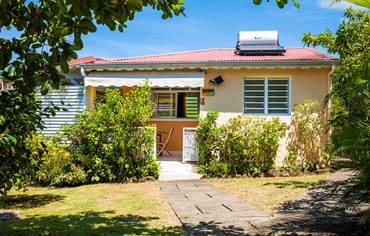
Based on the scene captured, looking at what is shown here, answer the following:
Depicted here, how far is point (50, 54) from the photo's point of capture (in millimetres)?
4879

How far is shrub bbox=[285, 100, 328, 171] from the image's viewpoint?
57.9 ft

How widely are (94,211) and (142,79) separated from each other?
8.90 m

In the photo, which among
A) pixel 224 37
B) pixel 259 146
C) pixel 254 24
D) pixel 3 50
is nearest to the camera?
pixel 3 50

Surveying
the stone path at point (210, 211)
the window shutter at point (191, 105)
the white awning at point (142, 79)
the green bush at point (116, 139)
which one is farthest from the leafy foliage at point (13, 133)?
the window shutter at point (191, 105)

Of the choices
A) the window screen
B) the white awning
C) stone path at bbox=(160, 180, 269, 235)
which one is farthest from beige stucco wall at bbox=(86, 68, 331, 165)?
the window screen

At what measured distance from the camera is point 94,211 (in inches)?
445

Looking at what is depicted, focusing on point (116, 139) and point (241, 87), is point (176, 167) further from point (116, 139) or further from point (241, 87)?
point (241, 87)

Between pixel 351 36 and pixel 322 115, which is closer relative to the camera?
pixel 351 36

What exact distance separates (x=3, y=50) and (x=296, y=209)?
835cm

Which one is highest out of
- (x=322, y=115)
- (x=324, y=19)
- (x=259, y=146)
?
(x=324, y=19)

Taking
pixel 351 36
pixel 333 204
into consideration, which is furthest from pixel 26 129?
pixel 351 36

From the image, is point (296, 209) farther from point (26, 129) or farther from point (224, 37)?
point (224, 37)

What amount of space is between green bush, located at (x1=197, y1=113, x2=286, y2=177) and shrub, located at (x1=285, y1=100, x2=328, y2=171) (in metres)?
0.82

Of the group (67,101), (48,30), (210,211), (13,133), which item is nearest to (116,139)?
(67,101)
